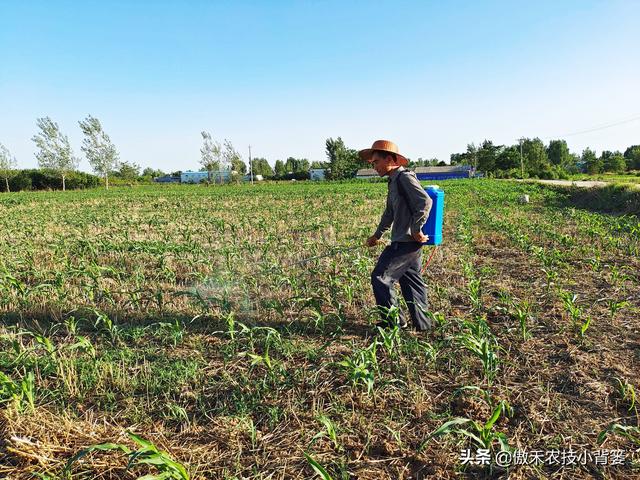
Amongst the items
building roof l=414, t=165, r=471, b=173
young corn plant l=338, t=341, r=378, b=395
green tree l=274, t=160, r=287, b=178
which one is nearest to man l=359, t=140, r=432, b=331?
young corn plant l=338, t=341, r=378, b=395

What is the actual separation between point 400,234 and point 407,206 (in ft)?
0.96

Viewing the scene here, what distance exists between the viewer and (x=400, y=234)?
377 cm

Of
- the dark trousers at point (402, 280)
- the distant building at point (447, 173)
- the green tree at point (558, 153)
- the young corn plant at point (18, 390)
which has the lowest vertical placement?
the young corn plant at point (18, 390)

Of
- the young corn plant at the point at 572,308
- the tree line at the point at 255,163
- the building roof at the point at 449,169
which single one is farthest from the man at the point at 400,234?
the building roof at the point at 449,169

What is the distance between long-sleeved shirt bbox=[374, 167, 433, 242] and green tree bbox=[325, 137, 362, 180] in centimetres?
6904

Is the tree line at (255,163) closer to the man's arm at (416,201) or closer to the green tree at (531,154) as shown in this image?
the green tree at (531,154)

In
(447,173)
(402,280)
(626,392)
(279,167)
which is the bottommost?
(626,392)

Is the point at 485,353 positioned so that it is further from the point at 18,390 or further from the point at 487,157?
the point at 487,157

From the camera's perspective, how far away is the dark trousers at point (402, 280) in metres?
3.67

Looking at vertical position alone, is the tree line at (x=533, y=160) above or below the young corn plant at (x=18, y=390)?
above

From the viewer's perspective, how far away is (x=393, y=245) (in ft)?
12.5

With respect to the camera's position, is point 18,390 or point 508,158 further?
point 508,158

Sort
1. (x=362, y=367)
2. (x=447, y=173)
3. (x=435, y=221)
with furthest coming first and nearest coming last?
(x=447, y=173) → (x=435, y=221) → (x=362, y=367)

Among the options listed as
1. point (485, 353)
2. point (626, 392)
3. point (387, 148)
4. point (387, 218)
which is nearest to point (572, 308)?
point (626, 392)
